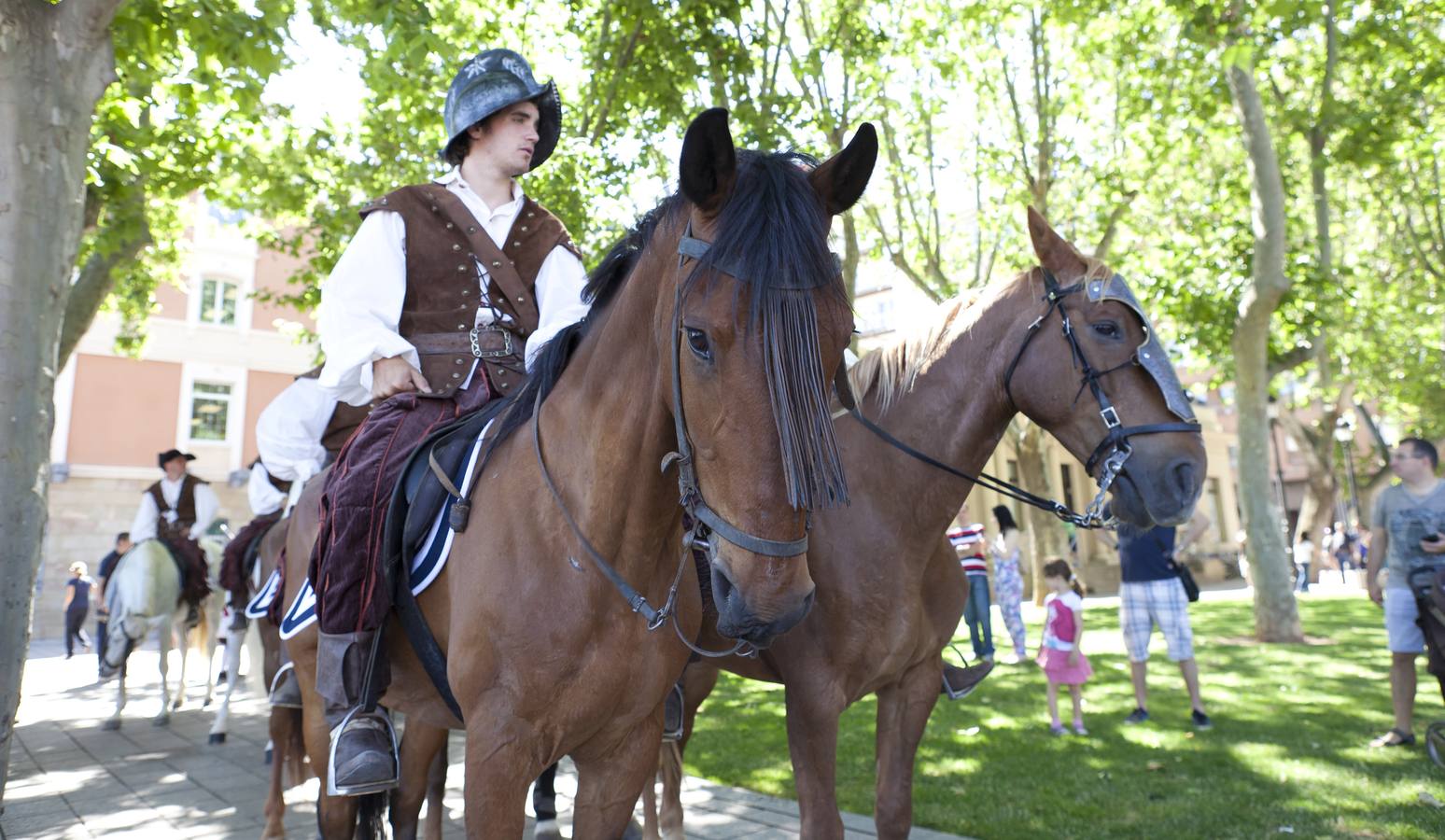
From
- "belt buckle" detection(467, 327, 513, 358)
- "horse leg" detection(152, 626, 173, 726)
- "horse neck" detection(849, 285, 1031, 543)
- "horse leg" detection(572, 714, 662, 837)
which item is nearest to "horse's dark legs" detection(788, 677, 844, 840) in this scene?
"horse neck" detection(849, 285, 1031, 543)

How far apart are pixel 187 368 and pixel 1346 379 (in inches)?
1327

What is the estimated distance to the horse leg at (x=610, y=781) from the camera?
2.45 m

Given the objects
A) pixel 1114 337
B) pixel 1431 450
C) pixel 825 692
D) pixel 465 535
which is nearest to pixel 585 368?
pixel 465 535

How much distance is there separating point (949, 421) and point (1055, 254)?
0.80 meters

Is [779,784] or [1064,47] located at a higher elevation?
[1064,47]

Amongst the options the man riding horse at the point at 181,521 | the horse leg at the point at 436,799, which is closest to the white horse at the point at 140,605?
the man riding horse at the point at 181,521

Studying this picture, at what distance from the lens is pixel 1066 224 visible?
63.5 feet

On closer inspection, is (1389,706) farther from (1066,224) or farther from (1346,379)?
(1346,379)

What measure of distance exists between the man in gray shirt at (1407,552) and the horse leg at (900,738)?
5170mm

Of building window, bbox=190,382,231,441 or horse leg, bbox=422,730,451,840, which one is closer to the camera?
horse leg, bbox=422,730,451,840

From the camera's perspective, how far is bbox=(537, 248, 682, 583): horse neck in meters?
2.25

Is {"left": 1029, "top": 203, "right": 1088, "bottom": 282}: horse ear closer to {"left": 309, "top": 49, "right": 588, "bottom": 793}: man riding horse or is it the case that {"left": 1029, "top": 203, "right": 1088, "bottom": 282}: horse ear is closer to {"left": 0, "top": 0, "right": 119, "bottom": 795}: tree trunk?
{"left": 309, "top": 49, "right": 588, "bottom": 793}: man riding horse

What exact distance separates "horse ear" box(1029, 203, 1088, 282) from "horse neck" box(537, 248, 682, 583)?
2019 millimetres

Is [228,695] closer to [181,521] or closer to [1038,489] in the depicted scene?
[181,521]
